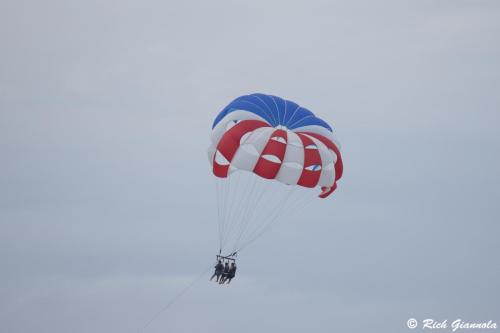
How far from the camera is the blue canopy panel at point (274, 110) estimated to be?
30203mm

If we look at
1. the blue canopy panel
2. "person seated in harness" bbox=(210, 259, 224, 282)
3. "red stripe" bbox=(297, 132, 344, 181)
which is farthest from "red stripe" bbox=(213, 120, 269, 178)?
"person seated in harness" bbox=(210, 259, 224, 282)

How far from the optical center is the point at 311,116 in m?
30.9

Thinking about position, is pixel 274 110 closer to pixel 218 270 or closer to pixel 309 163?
pixel 309 163

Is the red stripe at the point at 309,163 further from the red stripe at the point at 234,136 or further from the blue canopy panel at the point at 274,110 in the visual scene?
the red stripe at the point at 234,136

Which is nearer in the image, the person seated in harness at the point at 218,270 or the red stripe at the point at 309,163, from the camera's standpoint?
the person seated in harness at the point at 218,270

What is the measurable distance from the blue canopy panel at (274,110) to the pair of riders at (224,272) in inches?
250

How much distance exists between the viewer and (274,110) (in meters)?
30.5

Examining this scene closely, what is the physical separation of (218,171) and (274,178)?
2525 millimetres

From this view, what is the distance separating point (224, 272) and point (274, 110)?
24.3 feet

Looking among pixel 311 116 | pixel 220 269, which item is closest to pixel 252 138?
pixel 311 116

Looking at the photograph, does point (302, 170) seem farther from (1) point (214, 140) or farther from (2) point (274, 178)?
(1) point (214, 140)

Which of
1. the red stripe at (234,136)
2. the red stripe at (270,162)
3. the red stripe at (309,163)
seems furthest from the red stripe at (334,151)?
the red stripe at (234,136)

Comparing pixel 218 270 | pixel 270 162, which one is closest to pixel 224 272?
pixel 218 270

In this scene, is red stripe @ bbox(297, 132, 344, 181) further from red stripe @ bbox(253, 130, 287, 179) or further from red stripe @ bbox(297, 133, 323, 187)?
red stripe @ bbox(253, 130, 287, 179)
